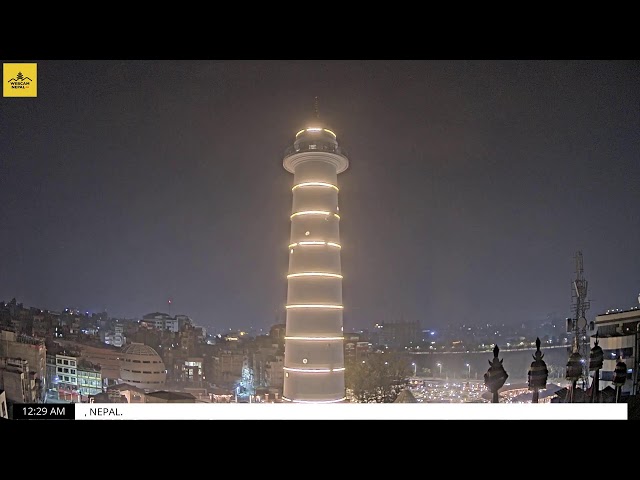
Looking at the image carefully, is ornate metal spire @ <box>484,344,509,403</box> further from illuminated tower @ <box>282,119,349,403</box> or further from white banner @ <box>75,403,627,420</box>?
illuminated tower @ <box>282,119,349,403</box>

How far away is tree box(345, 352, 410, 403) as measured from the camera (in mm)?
3100

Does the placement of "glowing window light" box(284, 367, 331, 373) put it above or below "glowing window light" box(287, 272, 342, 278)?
below

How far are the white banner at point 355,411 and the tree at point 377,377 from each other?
0.37 m

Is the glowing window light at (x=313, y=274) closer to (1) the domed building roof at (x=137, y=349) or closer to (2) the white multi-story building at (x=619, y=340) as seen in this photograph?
(1) the domed building roof at (x=137, y=349)

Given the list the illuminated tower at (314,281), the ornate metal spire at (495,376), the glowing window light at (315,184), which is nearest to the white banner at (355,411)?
the ornate metal spire at (495,376)

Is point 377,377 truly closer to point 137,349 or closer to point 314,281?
point 314,281

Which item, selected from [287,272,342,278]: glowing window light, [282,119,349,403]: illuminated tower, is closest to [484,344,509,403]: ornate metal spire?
[282,119,349,403]: illuminated tower

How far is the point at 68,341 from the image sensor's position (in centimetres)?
312
